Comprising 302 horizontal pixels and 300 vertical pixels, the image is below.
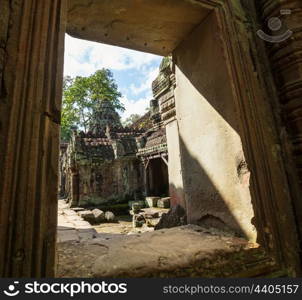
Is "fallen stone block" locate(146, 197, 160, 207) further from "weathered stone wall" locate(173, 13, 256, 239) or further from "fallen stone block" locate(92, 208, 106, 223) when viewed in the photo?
"weathered stone wall" locate(173, 13, 256, 239)

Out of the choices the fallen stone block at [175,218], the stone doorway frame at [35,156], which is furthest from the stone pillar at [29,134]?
the fallen stone block at [175,218]

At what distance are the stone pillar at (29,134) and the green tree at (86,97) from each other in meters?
22.1

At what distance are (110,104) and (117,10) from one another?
24.8 metres

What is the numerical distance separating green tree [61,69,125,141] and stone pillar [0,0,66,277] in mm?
22059

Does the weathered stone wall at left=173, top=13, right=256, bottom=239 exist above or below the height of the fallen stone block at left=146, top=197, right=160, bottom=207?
above

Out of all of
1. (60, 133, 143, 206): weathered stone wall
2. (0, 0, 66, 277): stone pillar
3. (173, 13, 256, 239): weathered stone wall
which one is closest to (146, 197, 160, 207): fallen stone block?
(60, 133, 143, 206): weathered stone wall

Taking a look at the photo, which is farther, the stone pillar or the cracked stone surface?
the cracked stone surface

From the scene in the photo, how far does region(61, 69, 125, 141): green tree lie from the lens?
22219 millimetres

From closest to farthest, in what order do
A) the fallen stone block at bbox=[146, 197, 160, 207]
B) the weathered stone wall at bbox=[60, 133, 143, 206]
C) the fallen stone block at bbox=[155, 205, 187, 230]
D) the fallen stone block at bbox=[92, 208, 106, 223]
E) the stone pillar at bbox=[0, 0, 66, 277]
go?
the stone pillar at bbox=[0, 0, 66, 277]
the fallen stone block at bbox=[155, 205, 187, 230]
the fallen stone block at bbox=[92, 208, 106, 223]
the fallen stone block at bbox=[146, 197, 160, 207]
the weathered stone wall at bbox=[60, 133, 143, 206]

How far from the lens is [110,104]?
25344mm

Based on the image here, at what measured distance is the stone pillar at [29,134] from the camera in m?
0.74

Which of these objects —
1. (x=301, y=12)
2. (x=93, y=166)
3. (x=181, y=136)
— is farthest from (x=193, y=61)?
(x=93, y=166)

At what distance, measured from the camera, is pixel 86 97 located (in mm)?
23641

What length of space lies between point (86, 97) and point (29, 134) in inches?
962
